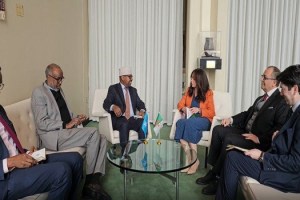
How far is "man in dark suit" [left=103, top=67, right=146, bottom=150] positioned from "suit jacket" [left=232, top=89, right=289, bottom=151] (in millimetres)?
1334

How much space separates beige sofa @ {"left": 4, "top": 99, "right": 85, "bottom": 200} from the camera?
8.58ft

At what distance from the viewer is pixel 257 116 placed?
2910 millimetres

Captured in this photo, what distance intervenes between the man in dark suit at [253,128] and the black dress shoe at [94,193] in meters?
0.98

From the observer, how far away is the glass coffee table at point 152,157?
253cm

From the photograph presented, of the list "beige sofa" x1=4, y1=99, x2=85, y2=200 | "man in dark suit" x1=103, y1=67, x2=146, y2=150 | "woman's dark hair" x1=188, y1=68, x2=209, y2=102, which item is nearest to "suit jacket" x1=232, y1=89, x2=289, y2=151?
"woman's dark hair" x1=188, y1=68, x2=209, y2=102

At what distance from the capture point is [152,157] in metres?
2.84

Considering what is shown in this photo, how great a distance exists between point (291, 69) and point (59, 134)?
213 centimetres

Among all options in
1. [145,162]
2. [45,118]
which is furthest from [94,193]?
[45,118]

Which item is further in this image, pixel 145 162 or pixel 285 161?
pixel 145 162

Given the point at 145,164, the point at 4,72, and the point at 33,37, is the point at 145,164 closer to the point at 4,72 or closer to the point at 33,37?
the point at 4,72

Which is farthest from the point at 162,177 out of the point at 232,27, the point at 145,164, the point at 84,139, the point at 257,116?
the point at 232,27

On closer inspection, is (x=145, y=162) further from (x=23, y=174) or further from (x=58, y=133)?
(x=23, y=174)

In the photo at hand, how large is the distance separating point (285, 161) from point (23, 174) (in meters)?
1.78

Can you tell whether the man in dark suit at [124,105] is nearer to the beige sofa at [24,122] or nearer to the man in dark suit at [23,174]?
the beige sofa at [24,122]
